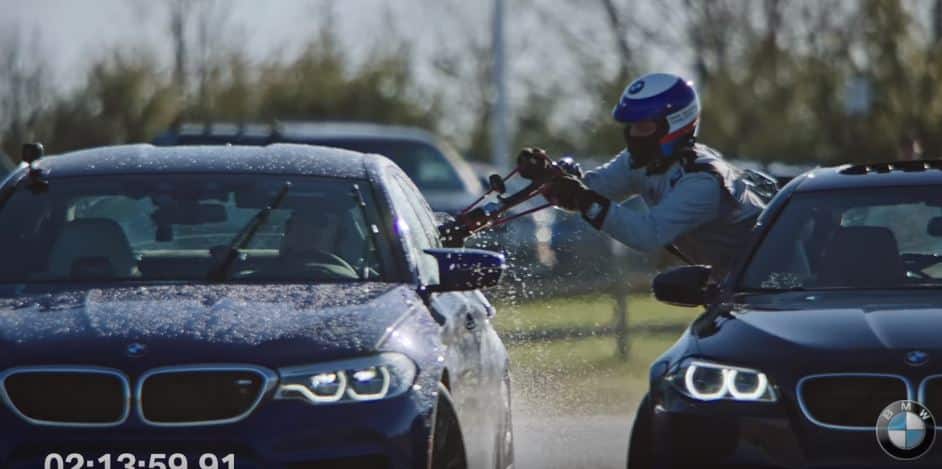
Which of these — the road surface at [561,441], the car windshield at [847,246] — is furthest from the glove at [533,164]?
the car windshield at [847,246]

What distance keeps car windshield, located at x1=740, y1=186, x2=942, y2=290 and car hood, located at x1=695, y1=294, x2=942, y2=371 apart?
1.69 ft

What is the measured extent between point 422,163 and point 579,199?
11.5 meters

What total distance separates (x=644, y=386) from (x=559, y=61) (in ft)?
123

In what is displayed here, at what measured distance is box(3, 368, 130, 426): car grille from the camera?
7.12m

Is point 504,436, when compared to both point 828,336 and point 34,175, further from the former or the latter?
point 34,175

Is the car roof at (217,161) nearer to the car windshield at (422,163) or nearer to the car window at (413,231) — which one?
the car window at (413,231)

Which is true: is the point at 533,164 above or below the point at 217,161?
below

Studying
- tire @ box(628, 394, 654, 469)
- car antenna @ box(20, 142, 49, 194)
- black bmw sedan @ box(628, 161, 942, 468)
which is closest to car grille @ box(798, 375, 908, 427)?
black bmw sedan @ box(628, 161, 942, 468)

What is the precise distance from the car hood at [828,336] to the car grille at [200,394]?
1.61m

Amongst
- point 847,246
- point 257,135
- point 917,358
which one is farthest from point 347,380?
point 257,135

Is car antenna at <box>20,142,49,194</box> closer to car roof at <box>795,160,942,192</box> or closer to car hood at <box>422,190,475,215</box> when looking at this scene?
car roof at <box>795,160,942,192</box>

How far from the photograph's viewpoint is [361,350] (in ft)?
24.0

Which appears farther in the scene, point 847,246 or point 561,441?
point 561,441

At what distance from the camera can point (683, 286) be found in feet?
29.3
